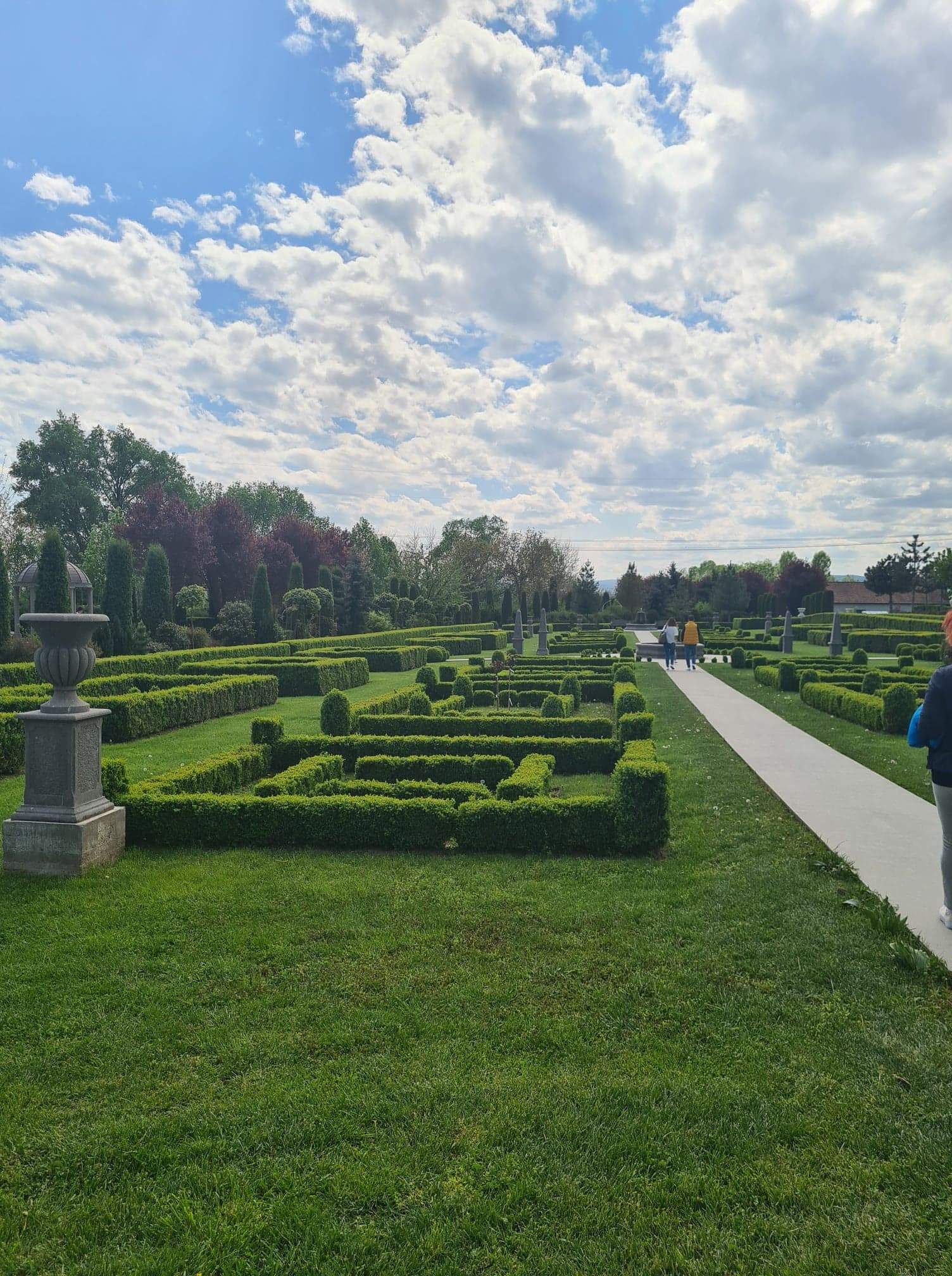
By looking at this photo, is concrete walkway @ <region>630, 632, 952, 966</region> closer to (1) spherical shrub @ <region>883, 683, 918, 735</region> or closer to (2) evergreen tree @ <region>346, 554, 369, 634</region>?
(1) spherical shrub @ <region>883, 683, 918, 735</region>

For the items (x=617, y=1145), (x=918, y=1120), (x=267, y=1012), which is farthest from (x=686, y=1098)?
(x=267, y=1012)

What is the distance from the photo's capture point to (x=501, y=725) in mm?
10789

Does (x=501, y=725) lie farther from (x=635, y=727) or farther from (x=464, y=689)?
(x=464, y=689)

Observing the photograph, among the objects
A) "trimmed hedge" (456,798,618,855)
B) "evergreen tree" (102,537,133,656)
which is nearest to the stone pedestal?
"trimmed hedge" (456,798,618,855)

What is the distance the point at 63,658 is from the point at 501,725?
21.2ft

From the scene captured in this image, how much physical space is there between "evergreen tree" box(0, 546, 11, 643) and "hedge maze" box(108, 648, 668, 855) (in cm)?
1972

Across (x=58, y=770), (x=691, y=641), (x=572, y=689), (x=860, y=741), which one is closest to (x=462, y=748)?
(x=58, y=770)

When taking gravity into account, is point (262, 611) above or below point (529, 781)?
above

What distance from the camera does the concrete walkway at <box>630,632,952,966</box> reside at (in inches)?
189

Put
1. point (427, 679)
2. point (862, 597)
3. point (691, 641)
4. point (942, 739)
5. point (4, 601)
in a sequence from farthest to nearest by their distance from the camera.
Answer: point (862, 597)
point (4, 601)
point (691, 641)
point (427, 679)
point (942, 739)

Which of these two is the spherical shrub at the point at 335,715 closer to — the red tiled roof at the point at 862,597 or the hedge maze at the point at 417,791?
the hedge maze at the point at 417,791

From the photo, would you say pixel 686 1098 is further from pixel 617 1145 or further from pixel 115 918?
pixel 115 918

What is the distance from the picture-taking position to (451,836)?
20.2ft

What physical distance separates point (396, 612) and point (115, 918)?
38109mm
